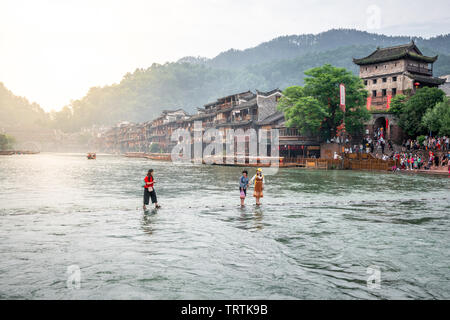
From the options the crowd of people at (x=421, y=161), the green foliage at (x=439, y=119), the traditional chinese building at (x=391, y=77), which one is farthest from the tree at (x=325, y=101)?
the crowd of people at (x=421, y=161)

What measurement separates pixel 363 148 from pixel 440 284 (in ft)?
150

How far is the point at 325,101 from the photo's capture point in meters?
45.5

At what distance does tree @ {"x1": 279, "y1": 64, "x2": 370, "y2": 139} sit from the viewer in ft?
145

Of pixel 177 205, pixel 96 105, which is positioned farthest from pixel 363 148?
pixel 96 105

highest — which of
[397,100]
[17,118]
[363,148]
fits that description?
[17,118]

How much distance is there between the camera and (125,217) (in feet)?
42.8

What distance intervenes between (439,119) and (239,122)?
30.5 m

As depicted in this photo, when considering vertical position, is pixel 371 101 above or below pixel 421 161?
above

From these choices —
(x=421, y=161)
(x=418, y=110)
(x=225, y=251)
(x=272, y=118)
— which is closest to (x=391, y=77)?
(x=418, y=110)

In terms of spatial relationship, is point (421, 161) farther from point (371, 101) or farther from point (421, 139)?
point (371, 101)

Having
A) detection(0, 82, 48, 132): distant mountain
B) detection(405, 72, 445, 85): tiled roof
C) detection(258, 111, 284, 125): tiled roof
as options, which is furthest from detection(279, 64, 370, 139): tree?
detection(0, 82, 48, 132): distant mountain

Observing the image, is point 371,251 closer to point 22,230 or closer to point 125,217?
point 125,217

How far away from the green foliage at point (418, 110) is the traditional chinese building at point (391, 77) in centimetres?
271

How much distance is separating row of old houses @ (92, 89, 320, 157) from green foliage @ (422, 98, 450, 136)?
13792mm
